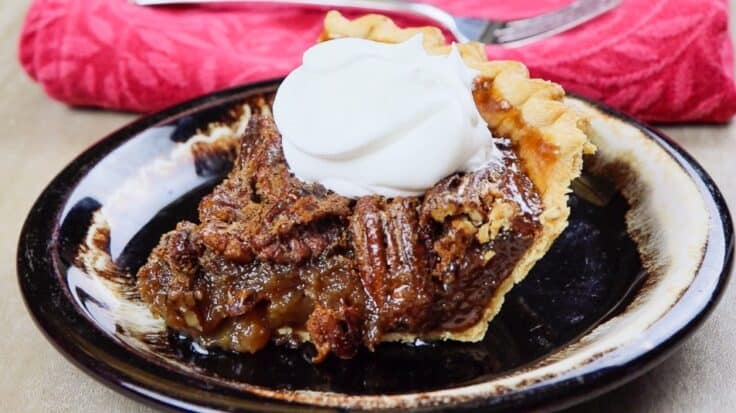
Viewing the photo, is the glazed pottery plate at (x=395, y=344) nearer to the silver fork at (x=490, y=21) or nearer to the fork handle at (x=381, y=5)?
the silver fork at (x=490, y=21)

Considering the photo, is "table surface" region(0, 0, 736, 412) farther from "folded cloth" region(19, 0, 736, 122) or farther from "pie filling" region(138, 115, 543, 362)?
"pie filling" region(138, 115, 543, 362)

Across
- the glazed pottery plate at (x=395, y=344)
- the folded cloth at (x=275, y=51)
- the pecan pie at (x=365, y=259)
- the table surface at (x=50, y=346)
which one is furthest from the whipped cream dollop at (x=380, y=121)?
the folded cloth at (x=275, y=51)

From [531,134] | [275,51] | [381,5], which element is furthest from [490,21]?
[531,134]

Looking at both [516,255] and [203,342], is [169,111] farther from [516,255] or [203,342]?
[516,255]

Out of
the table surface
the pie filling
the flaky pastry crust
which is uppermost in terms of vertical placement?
the flaky pastry crust

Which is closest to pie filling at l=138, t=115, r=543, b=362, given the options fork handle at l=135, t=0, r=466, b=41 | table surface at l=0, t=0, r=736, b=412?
table surface at l=0, t=0, r=736, b=412

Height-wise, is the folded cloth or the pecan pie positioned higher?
the pecan pie

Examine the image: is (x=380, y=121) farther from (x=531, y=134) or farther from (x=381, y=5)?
(x=381, y=5)
